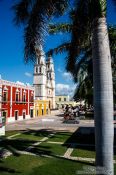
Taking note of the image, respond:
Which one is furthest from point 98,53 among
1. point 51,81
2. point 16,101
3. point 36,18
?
point 51,81

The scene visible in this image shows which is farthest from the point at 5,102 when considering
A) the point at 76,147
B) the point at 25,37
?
the point at 25,37

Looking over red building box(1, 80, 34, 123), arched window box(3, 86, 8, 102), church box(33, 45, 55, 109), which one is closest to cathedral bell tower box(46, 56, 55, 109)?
church box(33, 45, 55, 109)

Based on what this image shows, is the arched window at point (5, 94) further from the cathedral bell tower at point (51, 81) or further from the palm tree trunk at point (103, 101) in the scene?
the cathedral bell tower at point (51, 81)

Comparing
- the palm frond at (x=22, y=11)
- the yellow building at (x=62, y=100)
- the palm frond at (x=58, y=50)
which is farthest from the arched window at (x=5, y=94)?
the yellow building at (x=62, y=100)

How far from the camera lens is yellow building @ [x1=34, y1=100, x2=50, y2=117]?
185ft

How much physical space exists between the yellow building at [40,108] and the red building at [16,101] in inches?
158

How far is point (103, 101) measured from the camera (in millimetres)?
7637

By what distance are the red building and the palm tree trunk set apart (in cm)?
3390

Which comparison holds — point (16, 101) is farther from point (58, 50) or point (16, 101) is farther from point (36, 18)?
point (36, 18)

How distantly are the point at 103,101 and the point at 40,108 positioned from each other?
52.3 metres

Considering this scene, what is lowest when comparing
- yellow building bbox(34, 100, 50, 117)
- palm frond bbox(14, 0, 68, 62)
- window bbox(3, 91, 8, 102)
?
yellow building bbox(34, 100, 50, 117)

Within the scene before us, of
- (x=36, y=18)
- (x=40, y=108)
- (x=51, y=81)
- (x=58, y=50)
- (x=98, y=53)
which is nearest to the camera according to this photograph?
(x=98, y=53)

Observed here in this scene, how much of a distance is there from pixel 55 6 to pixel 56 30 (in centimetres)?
593

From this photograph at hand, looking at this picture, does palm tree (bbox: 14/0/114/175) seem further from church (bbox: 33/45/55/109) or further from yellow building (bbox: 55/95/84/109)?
yellow building (bbox: 55/95/84/109)
